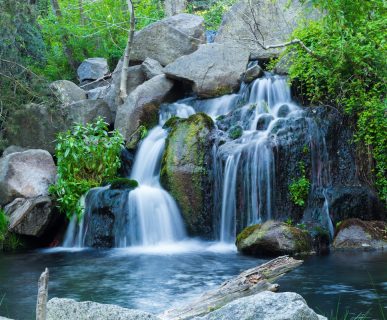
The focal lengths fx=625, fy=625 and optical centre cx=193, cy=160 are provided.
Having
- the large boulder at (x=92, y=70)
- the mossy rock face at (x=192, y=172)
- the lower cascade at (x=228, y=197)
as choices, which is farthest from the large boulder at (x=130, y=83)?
the lower cascade at (x=228, y=197)

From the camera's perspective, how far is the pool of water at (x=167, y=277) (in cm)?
704

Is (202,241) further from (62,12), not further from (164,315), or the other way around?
(62,12)

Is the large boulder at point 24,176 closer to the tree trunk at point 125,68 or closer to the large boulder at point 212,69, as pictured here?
the tree trunk at point 125,68

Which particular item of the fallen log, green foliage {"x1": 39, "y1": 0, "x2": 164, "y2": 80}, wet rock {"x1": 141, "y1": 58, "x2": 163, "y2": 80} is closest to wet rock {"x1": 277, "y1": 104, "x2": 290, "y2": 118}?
wet rock {"x1": 141, "y1": 58, "x2": 163, "y2": 80}

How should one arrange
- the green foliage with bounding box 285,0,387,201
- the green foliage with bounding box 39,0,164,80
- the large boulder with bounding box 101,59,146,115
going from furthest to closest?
the green foliage with bounding box 39,0,164,80 → the large boulder with bounding box 101,59,146,115 → the green foliage with bounding box 285,0,387,201

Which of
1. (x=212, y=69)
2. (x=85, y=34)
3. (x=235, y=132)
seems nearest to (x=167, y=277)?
(x=235, y=132)

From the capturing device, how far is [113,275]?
8.81m

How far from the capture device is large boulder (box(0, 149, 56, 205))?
41.4ft

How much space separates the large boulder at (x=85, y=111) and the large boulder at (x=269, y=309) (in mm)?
12178

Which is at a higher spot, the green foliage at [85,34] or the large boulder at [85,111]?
the green foliage at [85,34]

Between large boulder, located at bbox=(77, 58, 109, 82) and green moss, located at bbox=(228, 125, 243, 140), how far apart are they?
7881 millimetres

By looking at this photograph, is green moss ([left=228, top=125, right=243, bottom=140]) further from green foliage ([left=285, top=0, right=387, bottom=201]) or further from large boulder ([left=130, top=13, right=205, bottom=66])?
large boulder ([left=130, top=13, right=205, bottom=66])

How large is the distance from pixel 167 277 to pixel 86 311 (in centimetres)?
540

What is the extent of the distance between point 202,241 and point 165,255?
1.32 m
